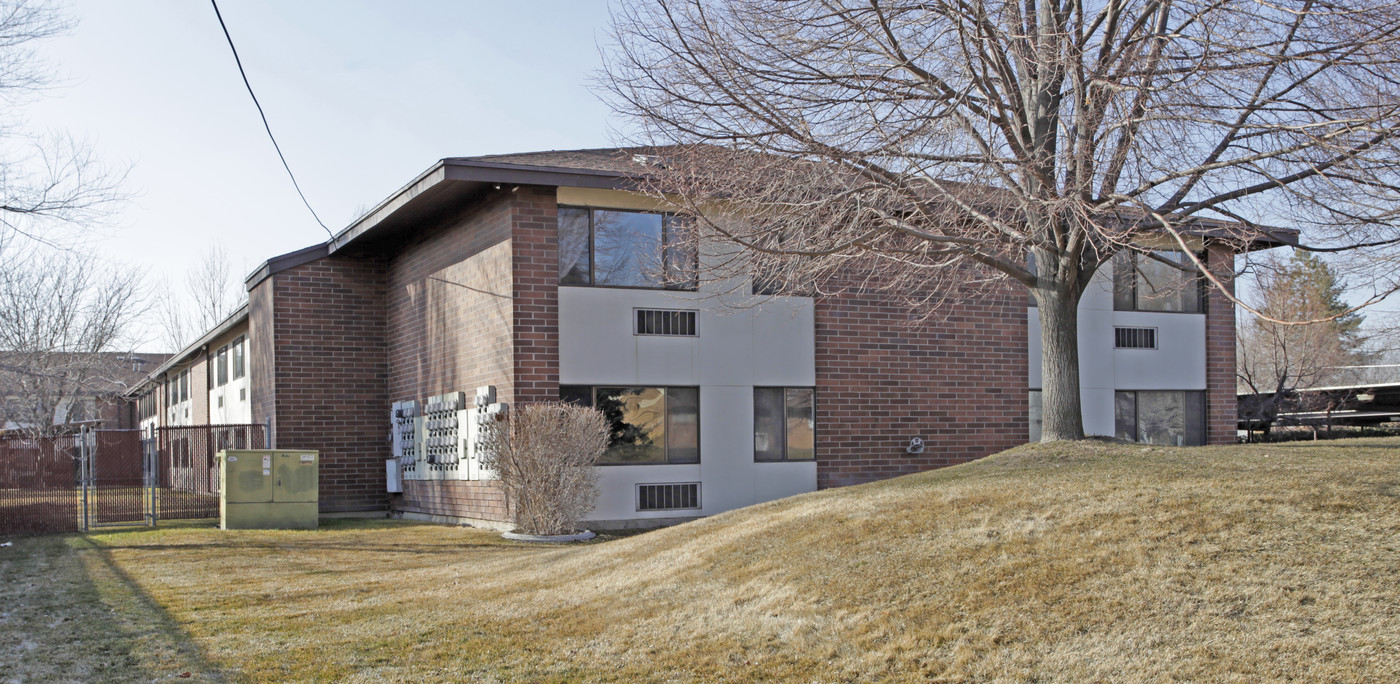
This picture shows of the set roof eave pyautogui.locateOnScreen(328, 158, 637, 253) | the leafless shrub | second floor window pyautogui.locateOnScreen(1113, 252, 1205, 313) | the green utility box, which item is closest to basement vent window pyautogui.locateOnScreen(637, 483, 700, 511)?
the leafless shrub

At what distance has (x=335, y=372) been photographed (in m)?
19.5

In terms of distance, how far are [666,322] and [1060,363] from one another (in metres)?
6.13

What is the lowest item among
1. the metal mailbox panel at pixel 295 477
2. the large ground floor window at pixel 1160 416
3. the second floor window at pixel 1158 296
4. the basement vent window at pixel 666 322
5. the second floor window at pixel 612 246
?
the metal mailbox panel at pixel 295 477

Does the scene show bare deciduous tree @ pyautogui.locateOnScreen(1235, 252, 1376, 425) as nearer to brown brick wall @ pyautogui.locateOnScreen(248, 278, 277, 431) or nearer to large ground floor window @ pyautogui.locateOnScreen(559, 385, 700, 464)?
large ground floor window @ pyautogui.locateOnScreen(559, 385, 700, 464)

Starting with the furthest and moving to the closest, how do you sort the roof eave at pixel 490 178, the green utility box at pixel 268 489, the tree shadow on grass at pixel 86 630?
1. the green utility box at pixel 268 489
2. the roof eave at pixel 490 178
3. the tree shadow on grass at pixel 86 630

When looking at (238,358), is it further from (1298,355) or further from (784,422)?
(1298,355)

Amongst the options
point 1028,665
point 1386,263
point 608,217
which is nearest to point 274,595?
point 1028,665

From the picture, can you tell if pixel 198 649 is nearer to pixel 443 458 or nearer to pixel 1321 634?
pixel 1321 634

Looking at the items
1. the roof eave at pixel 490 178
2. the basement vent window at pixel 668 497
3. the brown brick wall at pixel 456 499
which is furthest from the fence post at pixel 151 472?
the basement vent window at pixel 668 497

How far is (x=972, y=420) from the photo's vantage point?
18.0 meters

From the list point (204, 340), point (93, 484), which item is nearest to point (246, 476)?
point (93, 484)

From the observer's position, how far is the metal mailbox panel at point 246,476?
1639 cm

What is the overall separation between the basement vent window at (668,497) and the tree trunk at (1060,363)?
5.64m

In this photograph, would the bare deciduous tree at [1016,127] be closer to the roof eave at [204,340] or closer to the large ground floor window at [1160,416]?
the large ground floor window at [1160,416]
